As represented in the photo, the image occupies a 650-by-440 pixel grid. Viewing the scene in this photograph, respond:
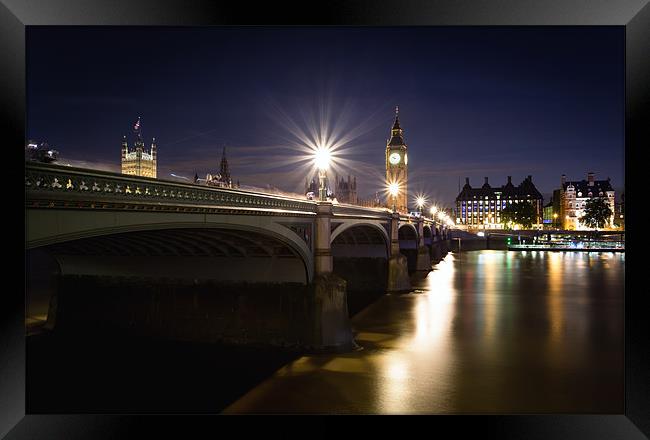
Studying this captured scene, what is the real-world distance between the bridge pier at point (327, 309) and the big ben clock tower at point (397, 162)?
82.1 m

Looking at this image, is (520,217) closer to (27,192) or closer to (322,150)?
(322,150)

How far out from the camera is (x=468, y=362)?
1769 centimetres

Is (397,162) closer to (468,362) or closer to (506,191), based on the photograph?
(506,191)

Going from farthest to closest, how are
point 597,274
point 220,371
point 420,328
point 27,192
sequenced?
point 597,274 < point 420,328 < point 220,371 < point 27,192

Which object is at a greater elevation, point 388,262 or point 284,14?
point 284,14

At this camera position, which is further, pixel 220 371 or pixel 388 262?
pixel 388 262

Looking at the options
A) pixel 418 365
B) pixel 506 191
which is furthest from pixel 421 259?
pixel 506 191

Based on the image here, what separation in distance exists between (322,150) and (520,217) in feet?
375

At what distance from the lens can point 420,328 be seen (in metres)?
23.2

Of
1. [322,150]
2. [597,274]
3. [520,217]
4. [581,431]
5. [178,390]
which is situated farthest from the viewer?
[520,217]

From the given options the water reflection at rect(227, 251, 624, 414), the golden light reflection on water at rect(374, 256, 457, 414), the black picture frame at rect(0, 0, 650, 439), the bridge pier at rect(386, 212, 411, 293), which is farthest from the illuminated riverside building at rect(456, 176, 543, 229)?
the black picture frame at rect(0, 0, 650, 439)

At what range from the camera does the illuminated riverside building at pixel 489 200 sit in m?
160
